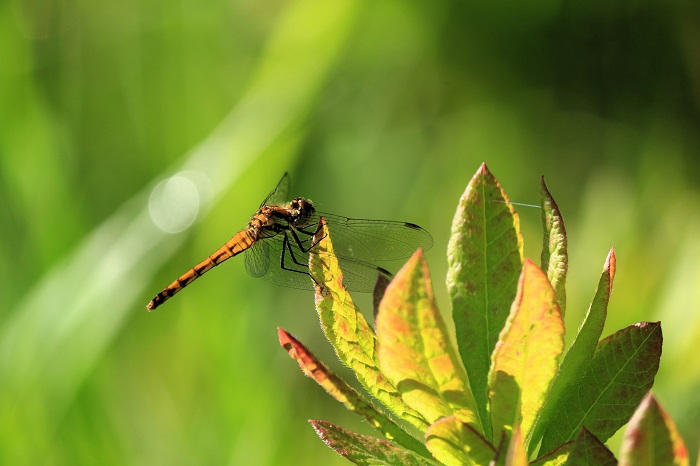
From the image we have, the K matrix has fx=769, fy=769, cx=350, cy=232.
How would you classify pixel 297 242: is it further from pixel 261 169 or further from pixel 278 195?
pixel 261 169

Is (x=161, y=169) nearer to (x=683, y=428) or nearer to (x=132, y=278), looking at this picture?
(x=132, y=278)

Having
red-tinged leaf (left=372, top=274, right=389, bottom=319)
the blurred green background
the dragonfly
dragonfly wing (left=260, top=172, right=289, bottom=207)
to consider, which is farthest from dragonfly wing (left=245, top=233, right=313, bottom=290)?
red-tinged leaf (left=372, top=274, right=389, bottom=319)

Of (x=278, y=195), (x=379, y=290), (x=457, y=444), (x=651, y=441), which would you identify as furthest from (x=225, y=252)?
Result: (x=651, y=441)

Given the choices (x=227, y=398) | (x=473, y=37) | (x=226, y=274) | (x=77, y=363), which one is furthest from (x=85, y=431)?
(x=473, y=37)

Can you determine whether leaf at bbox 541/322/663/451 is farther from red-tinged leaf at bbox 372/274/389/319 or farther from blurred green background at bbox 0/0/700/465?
blurred green background at bbox 0/0/700/465

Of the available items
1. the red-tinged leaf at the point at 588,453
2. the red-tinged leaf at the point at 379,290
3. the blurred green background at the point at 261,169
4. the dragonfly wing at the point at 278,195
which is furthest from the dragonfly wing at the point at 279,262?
the red-tinged leaf at the point at 588,453
